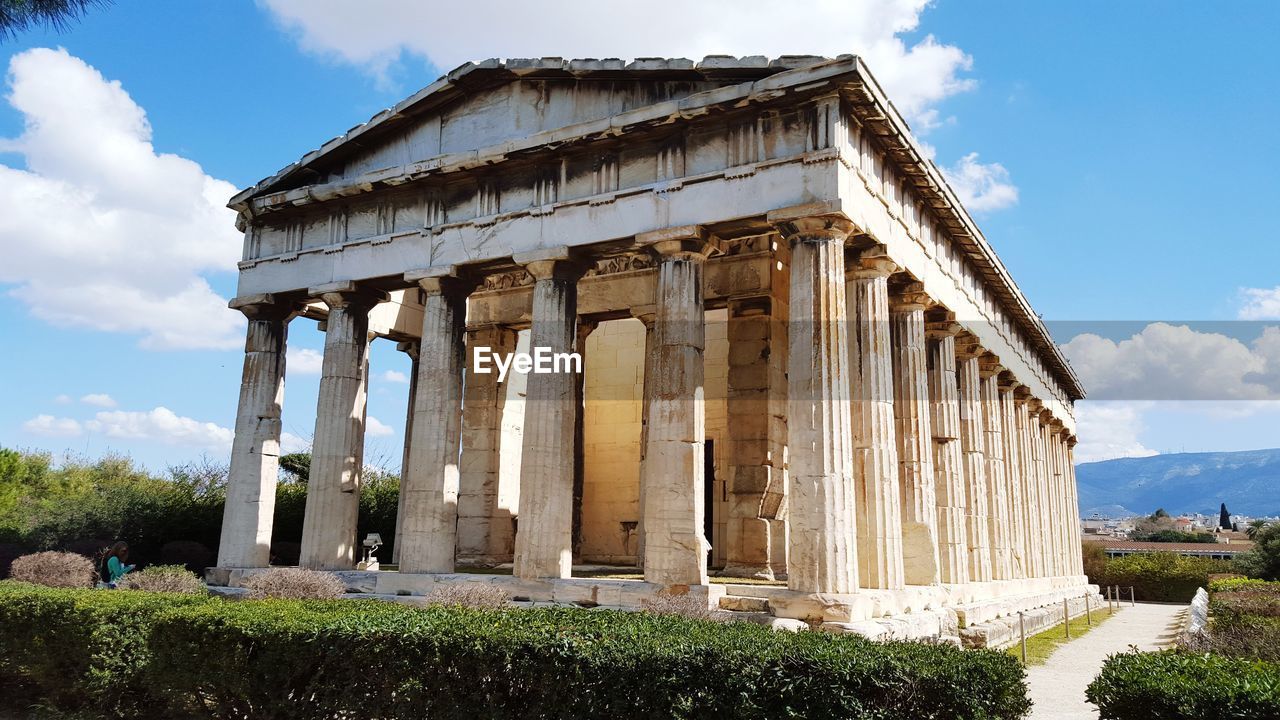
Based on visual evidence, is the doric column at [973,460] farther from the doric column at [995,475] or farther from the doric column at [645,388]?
the doric column at [645,388]

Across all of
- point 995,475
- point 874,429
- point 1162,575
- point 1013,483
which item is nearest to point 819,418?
point 874,429

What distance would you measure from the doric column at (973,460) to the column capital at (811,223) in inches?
333

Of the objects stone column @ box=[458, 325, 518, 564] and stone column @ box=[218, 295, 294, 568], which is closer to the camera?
stone column @ box=[218, 295, 294, 568]

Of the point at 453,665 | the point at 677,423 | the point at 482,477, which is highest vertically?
the point at 677,423

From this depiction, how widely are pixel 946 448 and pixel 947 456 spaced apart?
0.16 meters

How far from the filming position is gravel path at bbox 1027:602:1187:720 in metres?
10.8

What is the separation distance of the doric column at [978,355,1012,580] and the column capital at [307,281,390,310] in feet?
46.6

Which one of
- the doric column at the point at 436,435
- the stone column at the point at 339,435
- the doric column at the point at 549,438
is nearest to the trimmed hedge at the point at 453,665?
the doric column at the point at 549,438

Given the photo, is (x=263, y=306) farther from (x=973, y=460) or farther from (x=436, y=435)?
(x=973, y=460)

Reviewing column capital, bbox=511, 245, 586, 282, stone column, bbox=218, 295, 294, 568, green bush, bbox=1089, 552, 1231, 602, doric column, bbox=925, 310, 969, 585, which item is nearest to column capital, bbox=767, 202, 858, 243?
column capital, bbox=511, 245, 586, 282

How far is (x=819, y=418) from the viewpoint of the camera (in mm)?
12672

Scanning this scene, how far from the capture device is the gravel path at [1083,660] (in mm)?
10812

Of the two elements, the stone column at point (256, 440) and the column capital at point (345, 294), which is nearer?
the column capital at point (345, 294)

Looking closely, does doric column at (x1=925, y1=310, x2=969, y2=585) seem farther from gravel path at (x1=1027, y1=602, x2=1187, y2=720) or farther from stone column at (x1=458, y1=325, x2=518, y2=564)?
stone column at (x1=458, y1=325, x2=518, y2=564)
